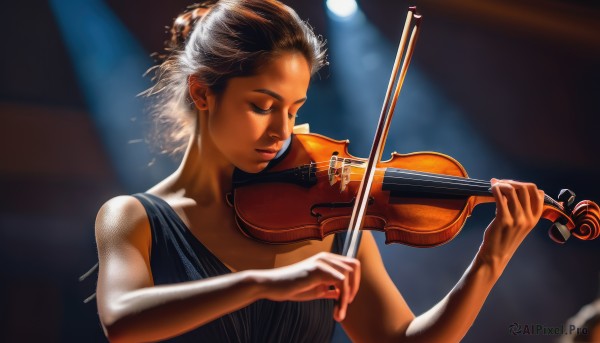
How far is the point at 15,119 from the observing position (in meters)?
2.04

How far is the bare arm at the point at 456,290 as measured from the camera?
1188 millimetres

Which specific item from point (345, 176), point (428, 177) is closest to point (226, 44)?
point (345, 176)

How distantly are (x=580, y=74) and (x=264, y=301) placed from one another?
147 centimetres

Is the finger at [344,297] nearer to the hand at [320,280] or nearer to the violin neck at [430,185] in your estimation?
the hand at [320,280]

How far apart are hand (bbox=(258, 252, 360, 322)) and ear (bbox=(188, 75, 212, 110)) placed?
0.46 meters

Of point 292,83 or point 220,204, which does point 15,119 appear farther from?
point 292,83

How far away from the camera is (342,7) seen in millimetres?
2135

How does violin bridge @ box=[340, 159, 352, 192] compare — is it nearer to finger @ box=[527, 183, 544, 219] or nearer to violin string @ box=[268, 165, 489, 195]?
violin string @ box=[268, 165, 489, 195]

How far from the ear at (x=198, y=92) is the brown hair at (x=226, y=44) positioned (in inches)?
0.5

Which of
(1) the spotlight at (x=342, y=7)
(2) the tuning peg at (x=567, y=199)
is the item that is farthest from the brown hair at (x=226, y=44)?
(1) the spotlight at (x=342, y=7)

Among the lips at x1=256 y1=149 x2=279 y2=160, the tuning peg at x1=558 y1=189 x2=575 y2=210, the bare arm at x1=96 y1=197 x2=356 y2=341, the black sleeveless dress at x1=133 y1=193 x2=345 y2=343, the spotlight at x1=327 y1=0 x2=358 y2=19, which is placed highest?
the spotlight at x1=327 y1=0 x2=358 y2=19

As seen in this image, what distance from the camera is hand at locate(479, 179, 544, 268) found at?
3.88 ft

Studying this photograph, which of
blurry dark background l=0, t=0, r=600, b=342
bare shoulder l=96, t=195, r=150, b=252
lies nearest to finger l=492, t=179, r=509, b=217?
bare shoulder l=96, t=195, r=150, b=252

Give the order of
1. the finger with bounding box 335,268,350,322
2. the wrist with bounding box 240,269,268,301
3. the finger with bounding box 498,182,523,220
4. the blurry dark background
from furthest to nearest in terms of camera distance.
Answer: the blurry dark background, the finger with bounding box 498,182,523,220, the wrist with bounding box 240,269,268,301, the finger with bounding box 335,268,350,322
